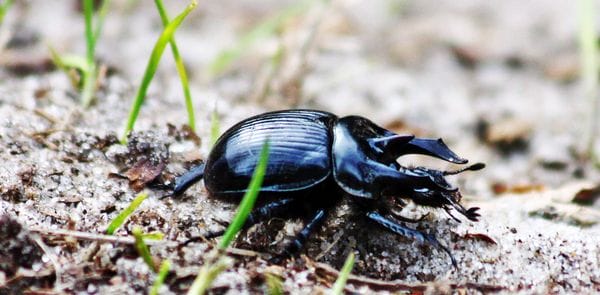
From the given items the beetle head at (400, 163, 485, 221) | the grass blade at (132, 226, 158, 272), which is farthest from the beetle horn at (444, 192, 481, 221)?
the grass blade at (132, 226, 158, 272)

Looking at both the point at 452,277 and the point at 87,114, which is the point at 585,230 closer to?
the point at 452,277

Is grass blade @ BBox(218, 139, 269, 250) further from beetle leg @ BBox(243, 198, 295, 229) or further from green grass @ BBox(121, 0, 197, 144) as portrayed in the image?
green grass @ BBox(121, 0, 197, 144)

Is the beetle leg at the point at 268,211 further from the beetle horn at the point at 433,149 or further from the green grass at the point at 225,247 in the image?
the beetle horn at the point at 433,149

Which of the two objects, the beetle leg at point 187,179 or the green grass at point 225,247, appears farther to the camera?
the beetle leg at point 187,179

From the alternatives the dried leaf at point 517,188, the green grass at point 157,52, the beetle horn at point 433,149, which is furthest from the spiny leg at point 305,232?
the dried leaf at point 517,188

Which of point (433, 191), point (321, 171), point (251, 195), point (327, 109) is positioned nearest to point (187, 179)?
point (321, 171)

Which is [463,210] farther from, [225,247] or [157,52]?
[157,52]
